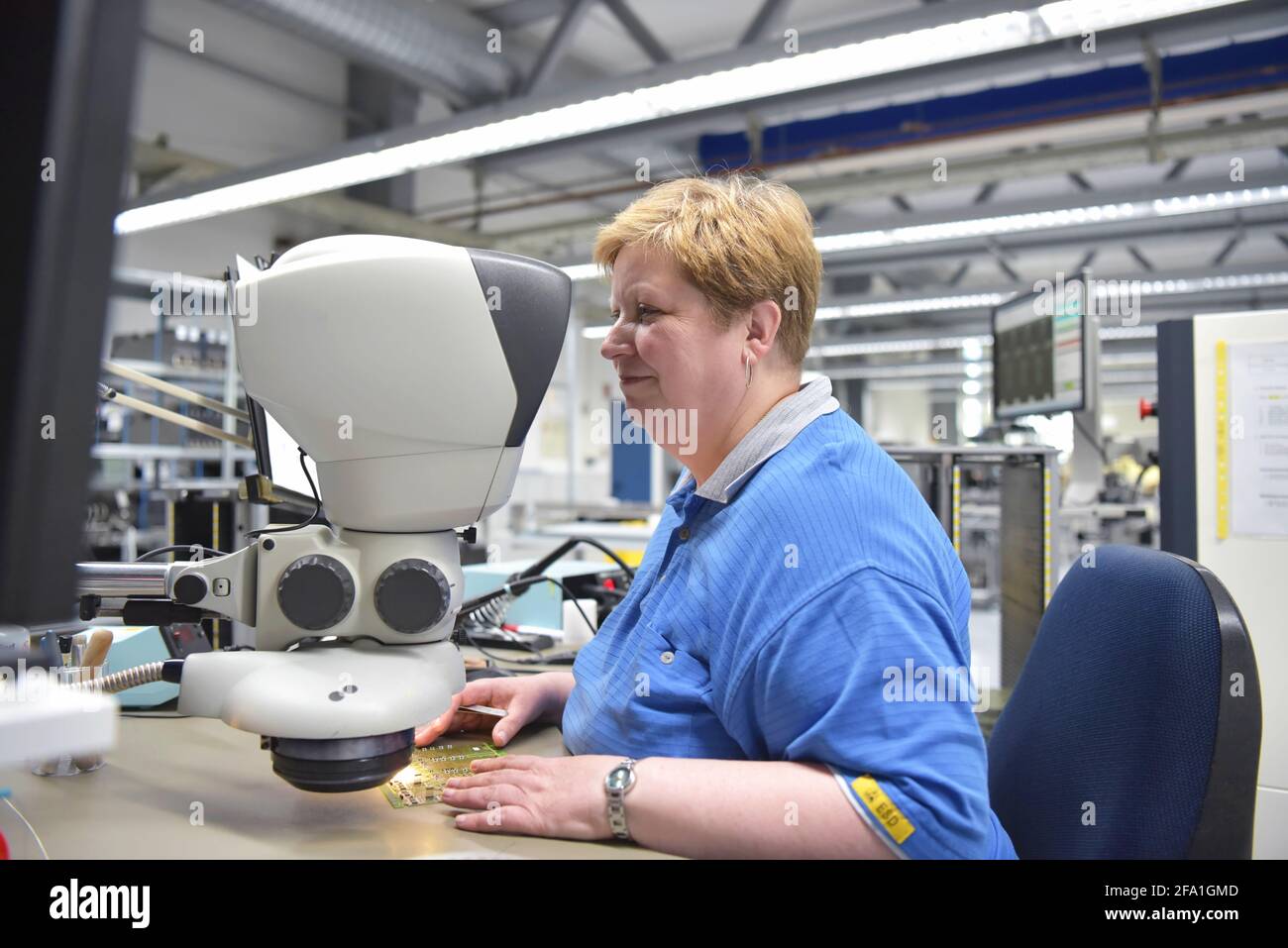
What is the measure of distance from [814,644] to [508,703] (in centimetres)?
51

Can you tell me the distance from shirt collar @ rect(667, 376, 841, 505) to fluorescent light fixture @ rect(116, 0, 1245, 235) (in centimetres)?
217

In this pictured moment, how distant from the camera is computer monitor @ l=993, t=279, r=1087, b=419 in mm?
2447

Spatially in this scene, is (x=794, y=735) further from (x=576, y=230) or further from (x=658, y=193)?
(x=576, y=230)

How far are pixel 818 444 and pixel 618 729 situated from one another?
356mm

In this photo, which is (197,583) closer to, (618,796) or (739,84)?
(618,796)

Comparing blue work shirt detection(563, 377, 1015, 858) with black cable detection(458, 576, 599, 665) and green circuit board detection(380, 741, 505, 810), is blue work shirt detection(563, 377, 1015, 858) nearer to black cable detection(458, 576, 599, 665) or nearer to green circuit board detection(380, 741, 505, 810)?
green circuit board detection(380, 741, 505, 810)

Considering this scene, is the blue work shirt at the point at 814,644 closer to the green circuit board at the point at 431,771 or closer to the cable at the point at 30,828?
the green circuit board at the point at 431,771

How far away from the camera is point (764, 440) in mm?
906

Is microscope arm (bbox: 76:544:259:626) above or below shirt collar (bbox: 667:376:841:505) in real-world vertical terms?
below

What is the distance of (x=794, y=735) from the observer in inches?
28.5

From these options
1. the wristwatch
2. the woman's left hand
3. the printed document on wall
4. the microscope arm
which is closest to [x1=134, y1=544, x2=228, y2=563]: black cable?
the microscope arm

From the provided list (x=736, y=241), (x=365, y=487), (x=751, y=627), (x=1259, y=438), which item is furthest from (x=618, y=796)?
(x=1259, y=438)

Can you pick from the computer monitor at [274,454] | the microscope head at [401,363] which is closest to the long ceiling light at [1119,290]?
the computer monitor at [274,454]
